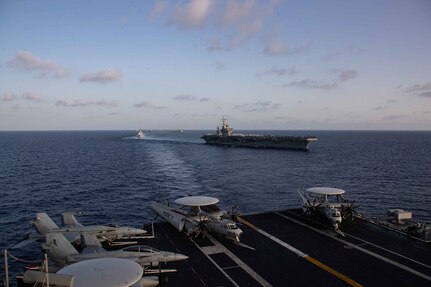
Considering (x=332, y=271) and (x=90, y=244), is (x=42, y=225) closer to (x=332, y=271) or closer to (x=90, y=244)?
(x=90, y=244)

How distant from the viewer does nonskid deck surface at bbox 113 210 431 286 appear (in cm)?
2298

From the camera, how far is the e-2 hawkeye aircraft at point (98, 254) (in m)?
23.8

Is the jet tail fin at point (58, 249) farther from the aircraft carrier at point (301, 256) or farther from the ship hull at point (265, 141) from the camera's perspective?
the ship hull at point (265, 141)

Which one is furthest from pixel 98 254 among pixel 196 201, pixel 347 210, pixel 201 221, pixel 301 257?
pixel 347 210

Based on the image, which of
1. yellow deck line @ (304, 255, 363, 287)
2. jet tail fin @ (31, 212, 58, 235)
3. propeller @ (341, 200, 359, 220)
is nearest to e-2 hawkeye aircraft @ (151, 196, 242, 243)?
yellow deck line @ (304, 255, 363, 287)

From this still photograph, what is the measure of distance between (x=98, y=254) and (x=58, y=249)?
134 inches

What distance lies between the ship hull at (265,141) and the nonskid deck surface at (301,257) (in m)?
127

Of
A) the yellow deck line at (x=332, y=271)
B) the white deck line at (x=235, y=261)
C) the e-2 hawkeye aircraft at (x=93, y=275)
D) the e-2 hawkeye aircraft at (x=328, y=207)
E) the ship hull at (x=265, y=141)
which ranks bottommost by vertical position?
the white deck line at (x=235, y=261)

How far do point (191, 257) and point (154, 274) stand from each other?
163 inches

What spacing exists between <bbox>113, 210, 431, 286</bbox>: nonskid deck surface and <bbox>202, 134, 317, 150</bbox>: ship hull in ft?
415

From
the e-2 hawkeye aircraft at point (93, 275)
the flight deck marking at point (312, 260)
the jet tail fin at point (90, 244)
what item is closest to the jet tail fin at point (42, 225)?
the jet tail fin at point (90, 244)

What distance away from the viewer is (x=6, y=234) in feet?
144

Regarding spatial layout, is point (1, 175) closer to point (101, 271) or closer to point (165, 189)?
point (165, 189)

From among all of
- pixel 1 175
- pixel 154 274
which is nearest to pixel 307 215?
pixel 154 274
